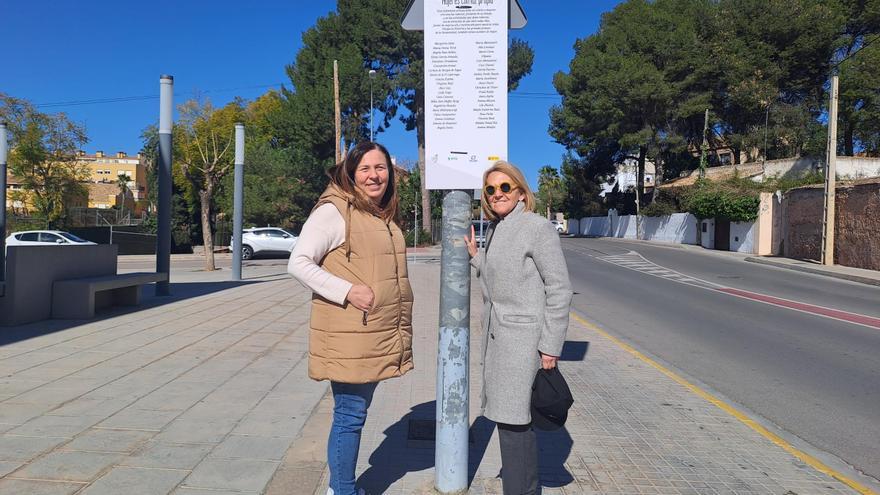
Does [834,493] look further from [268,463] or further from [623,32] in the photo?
[623,32]

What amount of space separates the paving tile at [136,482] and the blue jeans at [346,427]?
1.00 m

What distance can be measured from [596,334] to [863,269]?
17368mm

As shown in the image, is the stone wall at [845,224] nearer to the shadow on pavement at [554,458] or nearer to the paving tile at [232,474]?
the shadow on pavement at [554,458]

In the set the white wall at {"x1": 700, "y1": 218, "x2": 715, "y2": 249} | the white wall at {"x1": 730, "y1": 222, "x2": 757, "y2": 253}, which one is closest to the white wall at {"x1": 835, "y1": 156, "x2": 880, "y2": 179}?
the white wall at {"x1": 730, "y1": 222, "x2": 757, "y2": 253}

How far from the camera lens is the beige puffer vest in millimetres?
2955

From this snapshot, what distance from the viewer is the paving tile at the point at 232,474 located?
354 centimetres

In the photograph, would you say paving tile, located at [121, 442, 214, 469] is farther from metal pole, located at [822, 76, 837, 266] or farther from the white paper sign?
metal pole, located at [822, 76, 837, 266]

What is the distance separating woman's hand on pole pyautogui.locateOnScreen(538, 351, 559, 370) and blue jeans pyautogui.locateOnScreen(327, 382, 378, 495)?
80 centimetres

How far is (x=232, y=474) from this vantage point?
3.69m

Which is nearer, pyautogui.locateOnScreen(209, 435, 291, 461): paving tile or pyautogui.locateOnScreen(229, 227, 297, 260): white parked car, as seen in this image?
pyautogui.locateOnScreen(209, 435, 291, 461): paving tile

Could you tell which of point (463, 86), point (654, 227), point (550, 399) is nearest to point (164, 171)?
point (463, 86)

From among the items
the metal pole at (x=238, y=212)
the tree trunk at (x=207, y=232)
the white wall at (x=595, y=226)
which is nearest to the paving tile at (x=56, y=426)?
the metal pole at (x=238, y=212)

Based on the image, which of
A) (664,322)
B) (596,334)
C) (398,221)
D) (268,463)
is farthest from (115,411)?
(664,322)

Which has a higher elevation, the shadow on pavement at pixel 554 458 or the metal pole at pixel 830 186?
the metal pole at pixel 830 186
